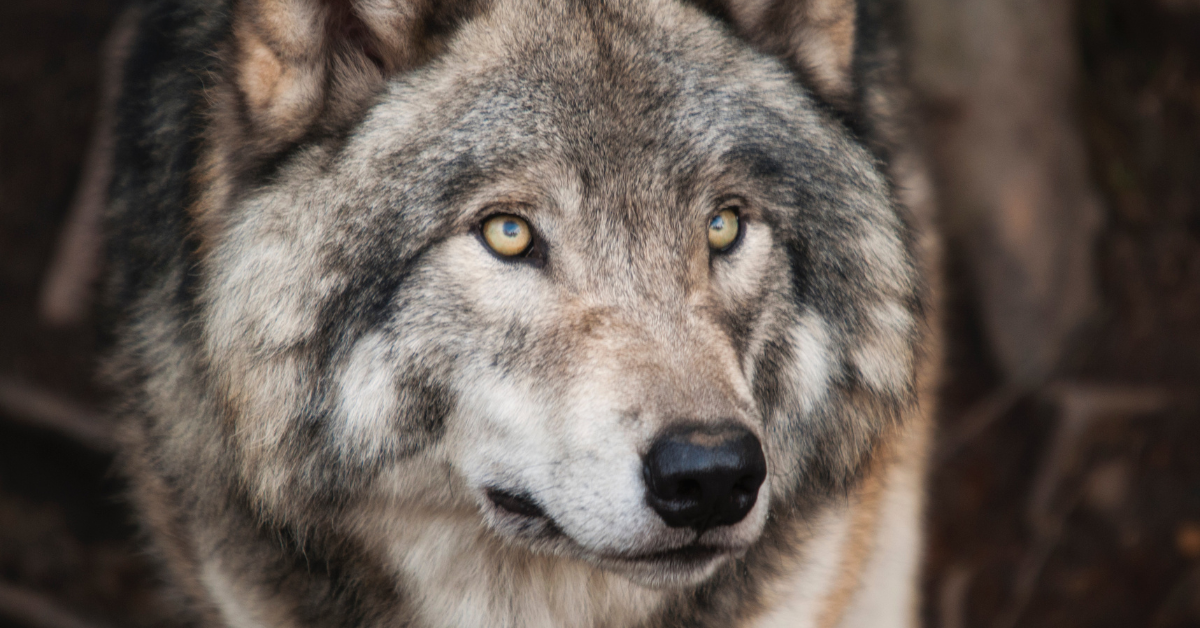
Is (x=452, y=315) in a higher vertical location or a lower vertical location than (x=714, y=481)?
higher

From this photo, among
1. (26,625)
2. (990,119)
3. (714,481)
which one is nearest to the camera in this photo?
(714,481)

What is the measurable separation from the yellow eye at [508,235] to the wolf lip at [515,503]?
19.4 inches

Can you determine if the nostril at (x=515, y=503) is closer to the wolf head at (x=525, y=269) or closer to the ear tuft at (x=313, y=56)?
the wolf head at (x=525, y=269)

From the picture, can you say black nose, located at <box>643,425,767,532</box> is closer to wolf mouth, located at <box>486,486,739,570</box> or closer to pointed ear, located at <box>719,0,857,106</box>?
→ wolf mouth, located at <box>486,486,739,570</box>

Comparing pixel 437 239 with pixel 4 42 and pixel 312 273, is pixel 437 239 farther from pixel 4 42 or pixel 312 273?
pixel 4 42

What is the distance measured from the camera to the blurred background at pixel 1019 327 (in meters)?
4.45

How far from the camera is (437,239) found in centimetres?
209

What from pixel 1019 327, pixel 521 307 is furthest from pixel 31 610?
pixel 1019 327

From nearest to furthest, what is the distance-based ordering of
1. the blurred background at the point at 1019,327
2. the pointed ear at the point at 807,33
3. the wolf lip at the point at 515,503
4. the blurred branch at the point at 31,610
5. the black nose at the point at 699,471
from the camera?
the black nose at the point at 699,471 → the wolf lip at the point at 515,503 → the pointed ear at the point at 807,33 → the blurred branch at the point at 31,610 → the blurred background at the point at 1019,327

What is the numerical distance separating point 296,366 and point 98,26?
11.8ft

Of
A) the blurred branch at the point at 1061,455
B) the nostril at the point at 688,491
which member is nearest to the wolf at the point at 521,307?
the nostril at the point at 688,491

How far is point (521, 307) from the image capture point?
2.04 meters

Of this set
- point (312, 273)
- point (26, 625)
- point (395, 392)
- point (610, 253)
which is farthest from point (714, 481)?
point (26, 625)

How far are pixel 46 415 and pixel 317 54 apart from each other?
321 centimetres
